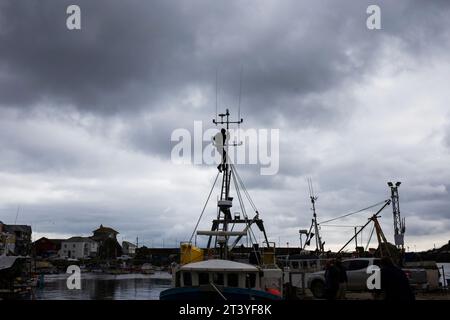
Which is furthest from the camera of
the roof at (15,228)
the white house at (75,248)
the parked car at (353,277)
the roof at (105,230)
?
the roof at (105,230)

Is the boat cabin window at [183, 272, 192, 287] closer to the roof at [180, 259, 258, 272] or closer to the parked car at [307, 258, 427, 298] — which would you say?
the roof at [180, 259, 258, 272]

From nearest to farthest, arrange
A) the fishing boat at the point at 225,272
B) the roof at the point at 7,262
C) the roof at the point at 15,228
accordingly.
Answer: the fishing boat at the point at 225,272, the roof at the point at 7,262, the roof at the point at 15,228

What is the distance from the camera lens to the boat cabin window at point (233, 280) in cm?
1641

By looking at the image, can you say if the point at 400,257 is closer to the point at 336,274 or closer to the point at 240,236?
the point at 240,236

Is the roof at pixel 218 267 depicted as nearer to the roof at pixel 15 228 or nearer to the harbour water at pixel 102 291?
the harbour water at pixel 102 291

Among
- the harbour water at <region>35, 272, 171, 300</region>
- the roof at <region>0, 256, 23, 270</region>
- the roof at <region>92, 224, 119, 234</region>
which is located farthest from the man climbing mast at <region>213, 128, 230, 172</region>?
the roof at <region>92, 224, 119, 234</region>

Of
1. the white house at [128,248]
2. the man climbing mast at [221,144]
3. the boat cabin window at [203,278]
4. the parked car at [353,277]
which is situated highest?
the man climbing mast at [221,144]

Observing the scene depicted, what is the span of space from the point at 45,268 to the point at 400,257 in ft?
332

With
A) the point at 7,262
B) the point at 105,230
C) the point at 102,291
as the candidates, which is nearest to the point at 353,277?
the point at 7,262

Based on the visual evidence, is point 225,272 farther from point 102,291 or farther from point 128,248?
point 128,248

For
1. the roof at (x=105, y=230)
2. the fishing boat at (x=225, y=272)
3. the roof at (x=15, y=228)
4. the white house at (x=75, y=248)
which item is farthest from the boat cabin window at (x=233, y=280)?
the roof at (x=105, y=230)

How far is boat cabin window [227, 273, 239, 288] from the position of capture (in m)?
16.4

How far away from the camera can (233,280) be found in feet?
53.9
